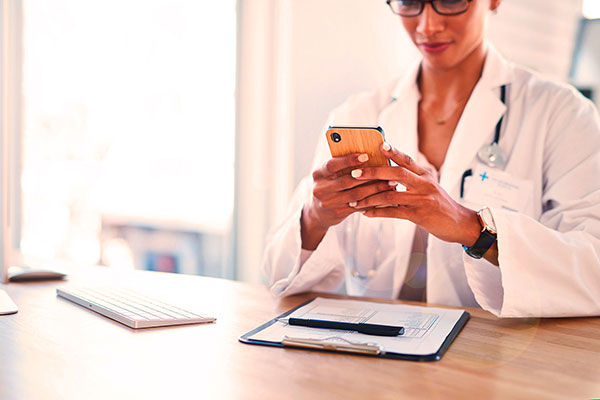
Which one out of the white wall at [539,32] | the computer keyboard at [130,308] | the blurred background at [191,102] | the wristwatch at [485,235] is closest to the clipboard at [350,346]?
the computer keyboard at [130,308]

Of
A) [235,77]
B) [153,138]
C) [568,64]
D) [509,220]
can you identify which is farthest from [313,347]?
[568,64]

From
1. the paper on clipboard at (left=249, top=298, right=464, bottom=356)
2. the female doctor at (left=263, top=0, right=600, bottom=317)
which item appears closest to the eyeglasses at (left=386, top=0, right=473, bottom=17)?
the female doctor at (left=263, top=0, right=600, bottom=317)

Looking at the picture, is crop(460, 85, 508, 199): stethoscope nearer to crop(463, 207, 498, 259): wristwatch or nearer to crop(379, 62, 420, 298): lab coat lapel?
crop(379, 62, 420, 298): lab coat lapel

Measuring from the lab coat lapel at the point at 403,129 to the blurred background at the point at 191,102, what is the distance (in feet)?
1.39

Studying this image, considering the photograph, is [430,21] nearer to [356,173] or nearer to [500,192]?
[500,192]

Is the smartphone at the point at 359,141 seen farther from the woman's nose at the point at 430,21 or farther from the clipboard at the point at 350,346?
the woman's nose at the point at 430,21

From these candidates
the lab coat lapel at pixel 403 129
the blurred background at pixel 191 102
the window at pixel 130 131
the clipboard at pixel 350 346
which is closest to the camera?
the clipboard at pixel 350 346

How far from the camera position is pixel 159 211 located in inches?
119

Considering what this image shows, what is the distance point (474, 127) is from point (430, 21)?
12.2 inches

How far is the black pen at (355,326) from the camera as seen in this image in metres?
0.98

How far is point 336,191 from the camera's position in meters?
1.25

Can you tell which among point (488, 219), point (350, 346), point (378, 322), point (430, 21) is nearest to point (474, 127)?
point (430, 21)

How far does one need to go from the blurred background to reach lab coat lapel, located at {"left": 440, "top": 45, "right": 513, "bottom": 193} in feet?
2.14

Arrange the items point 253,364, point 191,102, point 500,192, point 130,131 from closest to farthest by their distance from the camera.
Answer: point 253,364 < point 500,192 < point 191,102 < point 130,131
